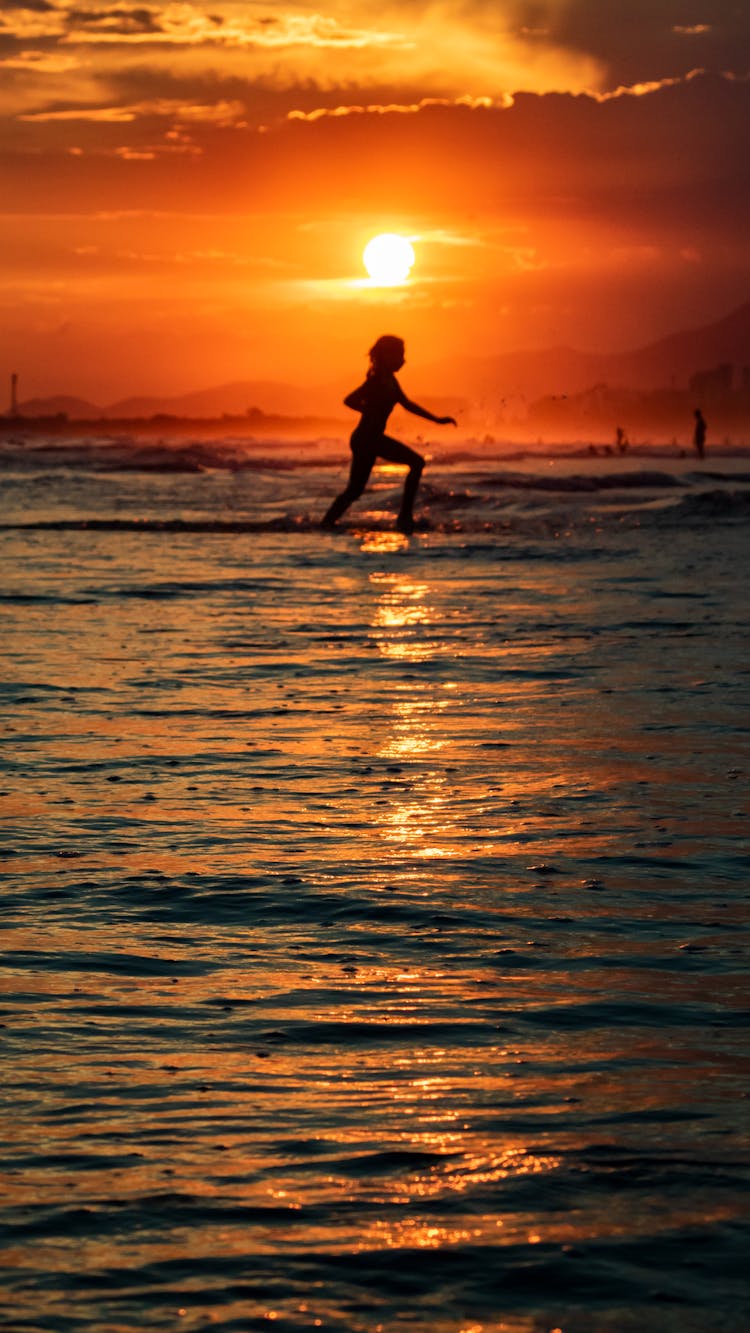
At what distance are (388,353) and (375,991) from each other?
19.1 m

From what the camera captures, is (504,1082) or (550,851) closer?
(504,1082)

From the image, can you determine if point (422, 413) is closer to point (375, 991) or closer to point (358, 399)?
point (358, 399)

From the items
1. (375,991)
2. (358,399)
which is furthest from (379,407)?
(375,991)

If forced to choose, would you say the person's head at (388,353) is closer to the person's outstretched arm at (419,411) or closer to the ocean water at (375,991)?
the person's outstretched arm at (419,411)

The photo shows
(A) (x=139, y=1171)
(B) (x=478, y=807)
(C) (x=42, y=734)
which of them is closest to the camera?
(A) (x=139, y=1171)

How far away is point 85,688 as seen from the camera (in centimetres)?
1020

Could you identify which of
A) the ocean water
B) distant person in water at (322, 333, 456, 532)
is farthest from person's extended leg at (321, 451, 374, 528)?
the ocean water

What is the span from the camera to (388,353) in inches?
913

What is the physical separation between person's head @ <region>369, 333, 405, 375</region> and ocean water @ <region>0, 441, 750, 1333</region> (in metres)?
11.8

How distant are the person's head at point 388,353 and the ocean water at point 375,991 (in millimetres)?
11810

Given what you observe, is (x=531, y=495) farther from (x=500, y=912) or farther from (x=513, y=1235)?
(x=513, y=1235)

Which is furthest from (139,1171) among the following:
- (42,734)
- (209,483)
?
(209,483)

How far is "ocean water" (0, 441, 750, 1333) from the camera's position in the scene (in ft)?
10.2

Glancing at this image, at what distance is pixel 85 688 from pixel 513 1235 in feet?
23.8
